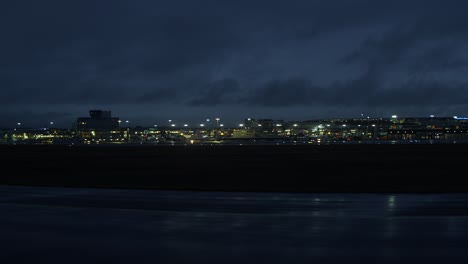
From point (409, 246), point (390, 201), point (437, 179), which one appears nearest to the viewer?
point (409, 246)

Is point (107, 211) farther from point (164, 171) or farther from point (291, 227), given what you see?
point (164, 171)

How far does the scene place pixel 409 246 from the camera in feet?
28.5

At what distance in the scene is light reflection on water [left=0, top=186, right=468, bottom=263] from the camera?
322 inches

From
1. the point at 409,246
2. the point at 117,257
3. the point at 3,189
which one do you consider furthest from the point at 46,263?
the point at 3,189

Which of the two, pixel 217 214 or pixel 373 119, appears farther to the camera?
pixel 373 119

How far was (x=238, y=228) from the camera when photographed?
34.0 ft

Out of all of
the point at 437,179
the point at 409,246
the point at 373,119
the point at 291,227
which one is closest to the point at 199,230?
the point at 291,227

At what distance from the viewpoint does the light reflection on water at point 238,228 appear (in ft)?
26.8

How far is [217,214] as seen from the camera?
12.2 metres

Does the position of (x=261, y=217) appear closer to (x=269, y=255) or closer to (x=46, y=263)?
(x=269, y=255)

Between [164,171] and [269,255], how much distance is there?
1876cm

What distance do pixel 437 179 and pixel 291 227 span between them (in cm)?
1269

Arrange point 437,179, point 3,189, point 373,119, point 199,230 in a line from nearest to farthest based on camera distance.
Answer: point 199,230
point 3,189
point 437,179
point 373,119

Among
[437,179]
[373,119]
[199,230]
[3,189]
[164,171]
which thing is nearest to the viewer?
[199,230]
